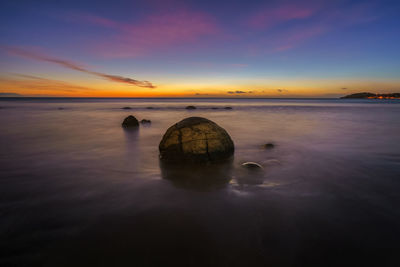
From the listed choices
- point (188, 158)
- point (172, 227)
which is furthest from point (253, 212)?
point (188, 158)

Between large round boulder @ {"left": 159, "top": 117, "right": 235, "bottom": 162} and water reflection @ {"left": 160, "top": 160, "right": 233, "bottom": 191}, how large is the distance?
0.22 m

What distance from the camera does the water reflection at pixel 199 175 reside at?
12.2 ft

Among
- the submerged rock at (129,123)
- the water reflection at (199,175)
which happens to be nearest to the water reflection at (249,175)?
the water reflection at (199,175)

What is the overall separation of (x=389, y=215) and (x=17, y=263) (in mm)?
4543

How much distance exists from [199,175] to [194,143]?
37.7 inches

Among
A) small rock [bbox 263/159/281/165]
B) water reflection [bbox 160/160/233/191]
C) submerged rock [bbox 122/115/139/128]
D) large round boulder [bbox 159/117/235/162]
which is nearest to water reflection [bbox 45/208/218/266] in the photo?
water reflection [bbox 160/160/233/191]

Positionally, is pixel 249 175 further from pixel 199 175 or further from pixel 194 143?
pixel 194 143

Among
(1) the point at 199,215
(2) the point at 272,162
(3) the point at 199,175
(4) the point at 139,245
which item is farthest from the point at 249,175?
(4) the point at 139,245

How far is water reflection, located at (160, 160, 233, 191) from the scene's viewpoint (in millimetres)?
3711

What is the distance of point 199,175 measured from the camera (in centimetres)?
414

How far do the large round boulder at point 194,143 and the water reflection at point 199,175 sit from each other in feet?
0.72

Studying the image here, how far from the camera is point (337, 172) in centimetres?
442

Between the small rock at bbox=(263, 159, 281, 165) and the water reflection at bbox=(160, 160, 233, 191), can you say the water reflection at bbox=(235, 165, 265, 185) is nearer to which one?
the water reflection at bbox=(160, 160, 233, 191)

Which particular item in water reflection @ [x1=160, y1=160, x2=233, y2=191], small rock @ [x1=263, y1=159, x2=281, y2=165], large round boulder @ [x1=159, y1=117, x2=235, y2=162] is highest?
large round boulder @ [x1=159, y1=117, x2=235, y2=162]
